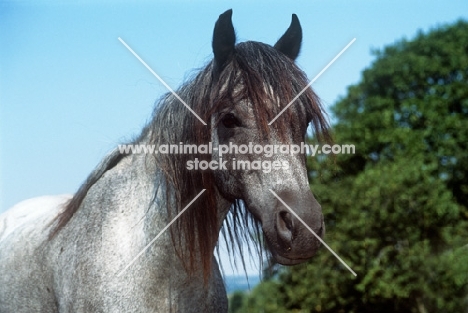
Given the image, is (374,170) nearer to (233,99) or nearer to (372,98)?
(372,98)

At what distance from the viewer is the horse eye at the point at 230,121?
3246 mm

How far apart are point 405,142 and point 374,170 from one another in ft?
5.46

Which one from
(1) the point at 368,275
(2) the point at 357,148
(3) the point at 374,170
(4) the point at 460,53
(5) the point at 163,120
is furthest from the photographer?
(4) the point at 460,53

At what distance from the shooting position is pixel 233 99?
3.26 m

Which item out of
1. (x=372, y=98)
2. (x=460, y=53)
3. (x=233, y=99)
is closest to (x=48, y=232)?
(x=233, y=99)

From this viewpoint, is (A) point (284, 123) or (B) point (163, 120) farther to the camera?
(B) point (163, 120)

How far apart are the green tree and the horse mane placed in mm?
11499

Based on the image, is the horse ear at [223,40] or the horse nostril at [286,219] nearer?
the horse nostril at [286,219]

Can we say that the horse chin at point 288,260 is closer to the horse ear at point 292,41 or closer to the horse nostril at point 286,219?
the horse nostril at point 286,219

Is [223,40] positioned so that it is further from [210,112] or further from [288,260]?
[288,260]

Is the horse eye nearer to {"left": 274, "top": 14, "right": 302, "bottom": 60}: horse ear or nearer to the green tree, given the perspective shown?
{"left": 274, "top": 14, "right": 302, "bottom": 60}: horse ear

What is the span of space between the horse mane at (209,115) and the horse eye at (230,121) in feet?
0.21

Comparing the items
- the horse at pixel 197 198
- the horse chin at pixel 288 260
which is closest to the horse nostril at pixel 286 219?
the horse at pixel 197 198

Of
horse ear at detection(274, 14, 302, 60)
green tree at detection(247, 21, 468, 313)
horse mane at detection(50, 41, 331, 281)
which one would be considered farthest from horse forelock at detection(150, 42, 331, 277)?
green tree at detection(247, 21, 468, 313)
